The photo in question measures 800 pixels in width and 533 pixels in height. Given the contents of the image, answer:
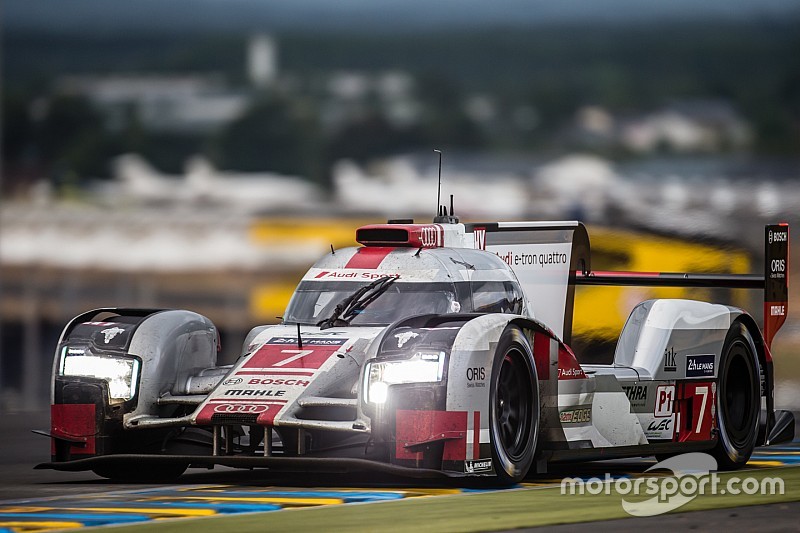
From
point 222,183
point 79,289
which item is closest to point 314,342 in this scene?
point 222,183

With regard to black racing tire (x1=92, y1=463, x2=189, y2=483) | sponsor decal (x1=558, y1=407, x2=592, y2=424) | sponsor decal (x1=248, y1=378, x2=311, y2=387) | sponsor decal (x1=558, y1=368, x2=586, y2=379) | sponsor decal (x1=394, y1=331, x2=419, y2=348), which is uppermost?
sponsor decal (x1=394, y1=331, x2=419, y2=348)

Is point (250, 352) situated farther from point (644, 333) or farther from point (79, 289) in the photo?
point (79, 289)

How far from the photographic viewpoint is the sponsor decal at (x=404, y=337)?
8.89m

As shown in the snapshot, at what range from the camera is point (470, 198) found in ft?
93.6

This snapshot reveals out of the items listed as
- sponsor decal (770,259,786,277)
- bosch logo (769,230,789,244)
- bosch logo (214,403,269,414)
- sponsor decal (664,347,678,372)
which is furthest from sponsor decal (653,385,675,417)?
bosch logo (214,403,269,414)

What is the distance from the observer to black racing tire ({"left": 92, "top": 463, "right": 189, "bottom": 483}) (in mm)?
9875

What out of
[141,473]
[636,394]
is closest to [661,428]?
[636,394]

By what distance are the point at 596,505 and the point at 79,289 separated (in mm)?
26028

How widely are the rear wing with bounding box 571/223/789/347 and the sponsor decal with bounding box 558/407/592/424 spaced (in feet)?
7.39

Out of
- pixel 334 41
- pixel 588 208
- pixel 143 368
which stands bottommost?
pixel 143 368

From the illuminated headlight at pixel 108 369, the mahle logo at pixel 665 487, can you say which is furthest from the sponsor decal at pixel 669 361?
the illuminated headlight at pixel 108 369

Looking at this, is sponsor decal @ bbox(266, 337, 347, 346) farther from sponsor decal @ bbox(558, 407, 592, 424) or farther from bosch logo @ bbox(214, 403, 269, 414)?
sponsor decal @ bbox(558, 407, 592, 424)

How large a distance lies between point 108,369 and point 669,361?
12.2ft

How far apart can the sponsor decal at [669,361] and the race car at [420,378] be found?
0.02 m
